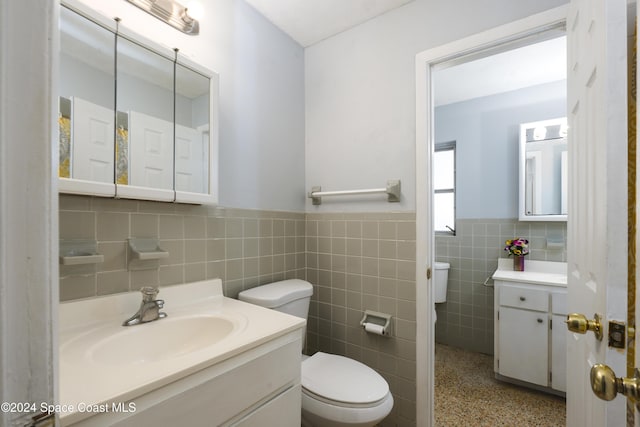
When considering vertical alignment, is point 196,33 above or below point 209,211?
above

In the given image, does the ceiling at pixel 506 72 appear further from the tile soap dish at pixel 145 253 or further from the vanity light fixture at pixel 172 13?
the tile soap dish at pixel 145 253

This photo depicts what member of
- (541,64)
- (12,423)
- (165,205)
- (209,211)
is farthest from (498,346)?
(12,423)

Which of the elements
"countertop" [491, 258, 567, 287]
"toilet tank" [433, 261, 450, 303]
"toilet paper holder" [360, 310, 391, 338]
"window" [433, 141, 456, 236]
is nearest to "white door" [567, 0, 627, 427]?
"toilet paper holder" [360, 310, 391, 338]

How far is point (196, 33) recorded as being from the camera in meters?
1.33

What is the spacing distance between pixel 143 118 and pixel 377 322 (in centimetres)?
151

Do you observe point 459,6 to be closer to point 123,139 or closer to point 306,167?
point 306,167

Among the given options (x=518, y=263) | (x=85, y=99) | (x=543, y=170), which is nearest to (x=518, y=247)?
(x=518, y=263)

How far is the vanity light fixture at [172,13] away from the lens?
116 cm

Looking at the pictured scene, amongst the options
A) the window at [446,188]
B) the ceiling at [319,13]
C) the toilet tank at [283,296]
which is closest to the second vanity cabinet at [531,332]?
the window at [446,188]

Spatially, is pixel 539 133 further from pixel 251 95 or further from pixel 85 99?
pixel 85 99

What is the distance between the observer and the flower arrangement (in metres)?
2.26

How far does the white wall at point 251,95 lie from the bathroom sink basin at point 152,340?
0.58 meters

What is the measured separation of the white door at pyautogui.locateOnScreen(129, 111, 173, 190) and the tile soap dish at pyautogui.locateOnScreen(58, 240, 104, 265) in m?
0.26

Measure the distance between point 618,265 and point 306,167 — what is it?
5.31ft
